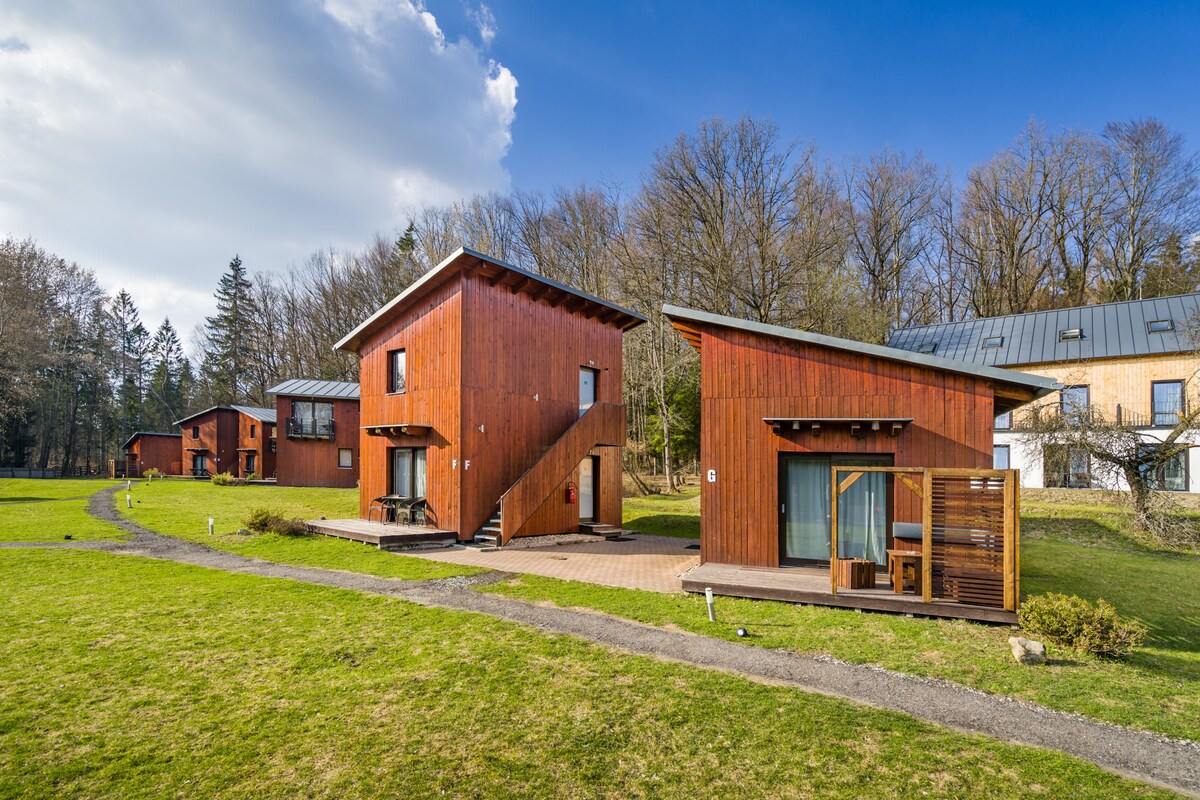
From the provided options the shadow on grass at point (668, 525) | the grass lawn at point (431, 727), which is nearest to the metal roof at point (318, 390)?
the shadow on grass at point (668, 525)

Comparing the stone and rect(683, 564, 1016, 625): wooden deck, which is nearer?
the stone

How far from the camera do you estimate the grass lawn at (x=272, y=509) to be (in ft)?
37.6

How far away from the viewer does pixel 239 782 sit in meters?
3.83

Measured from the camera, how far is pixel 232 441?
124 ft

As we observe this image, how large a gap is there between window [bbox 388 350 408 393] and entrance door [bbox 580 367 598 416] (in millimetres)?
5336

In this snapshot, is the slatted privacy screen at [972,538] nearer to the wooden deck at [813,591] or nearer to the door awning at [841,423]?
the wooden deck at [813,591]

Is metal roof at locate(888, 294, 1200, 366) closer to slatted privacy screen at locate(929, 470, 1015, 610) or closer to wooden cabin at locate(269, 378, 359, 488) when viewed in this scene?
slatted privacy screen at locate(929, 470, 1015, 610)

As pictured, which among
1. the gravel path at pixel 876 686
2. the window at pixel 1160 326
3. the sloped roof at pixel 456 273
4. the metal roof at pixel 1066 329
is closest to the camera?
the gravel path at pixel 876 686

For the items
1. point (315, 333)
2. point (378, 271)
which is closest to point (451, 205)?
point (378, 271)

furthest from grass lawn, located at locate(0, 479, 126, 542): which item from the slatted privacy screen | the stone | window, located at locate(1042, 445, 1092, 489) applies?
window, located at locate(1042, 445, 1092, 489)

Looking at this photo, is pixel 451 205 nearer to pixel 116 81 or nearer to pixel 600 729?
pixel 116 81

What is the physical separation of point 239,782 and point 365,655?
2417 millimetres

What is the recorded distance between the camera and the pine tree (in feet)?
155

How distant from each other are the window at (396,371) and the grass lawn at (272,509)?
4.61 m
